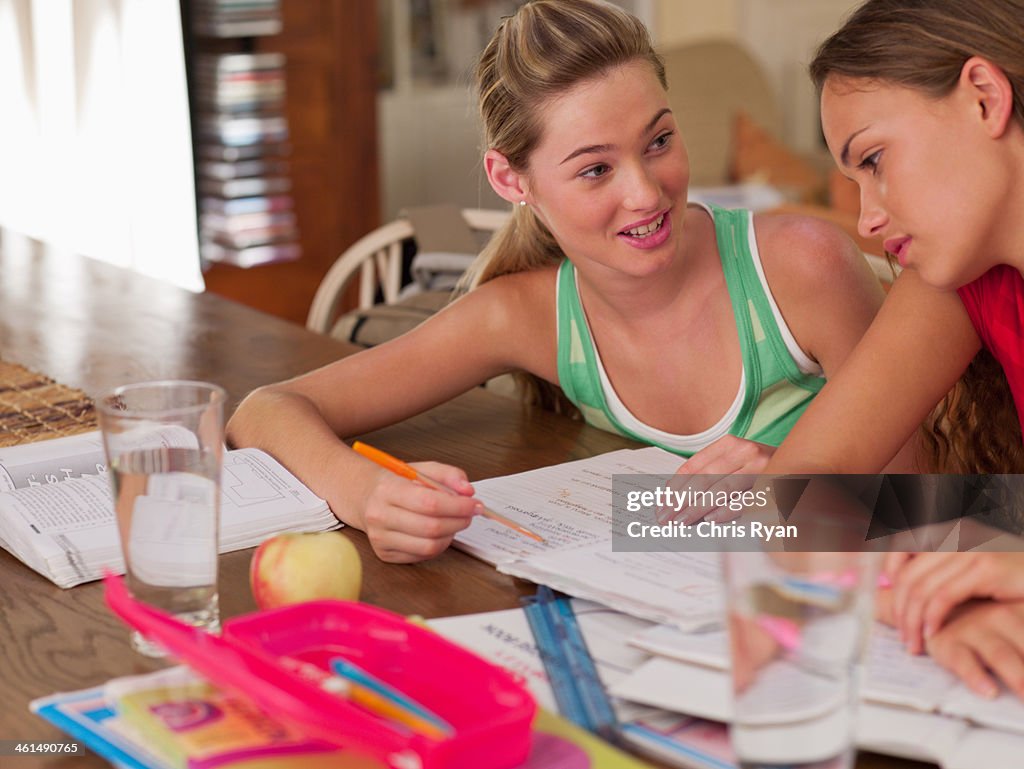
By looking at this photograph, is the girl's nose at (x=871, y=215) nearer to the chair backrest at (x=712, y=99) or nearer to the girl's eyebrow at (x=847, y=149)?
the girl's eyebrow at (x=847, y=149)

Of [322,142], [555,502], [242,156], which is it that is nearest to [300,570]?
[555,502]

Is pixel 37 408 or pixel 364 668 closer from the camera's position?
pixel 364 668

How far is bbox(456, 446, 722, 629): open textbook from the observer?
875 millimetres

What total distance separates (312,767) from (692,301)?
0.95 m

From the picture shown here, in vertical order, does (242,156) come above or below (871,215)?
below

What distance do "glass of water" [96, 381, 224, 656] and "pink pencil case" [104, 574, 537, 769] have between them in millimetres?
58

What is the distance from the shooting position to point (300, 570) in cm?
86

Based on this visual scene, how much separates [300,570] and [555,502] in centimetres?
32

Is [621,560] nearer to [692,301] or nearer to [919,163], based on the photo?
[919,163]

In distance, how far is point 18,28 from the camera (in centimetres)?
365

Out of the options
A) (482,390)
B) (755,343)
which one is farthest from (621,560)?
(482,390)

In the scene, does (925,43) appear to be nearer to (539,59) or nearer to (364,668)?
(539,59)

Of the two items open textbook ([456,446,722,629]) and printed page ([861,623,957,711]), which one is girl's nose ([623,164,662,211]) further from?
printed page ([861,623,957,711])

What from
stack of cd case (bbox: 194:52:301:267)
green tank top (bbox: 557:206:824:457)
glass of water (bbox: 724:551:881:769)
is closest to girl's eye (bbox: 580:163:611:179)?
green tank top (bbox: 557:206:824:457)
